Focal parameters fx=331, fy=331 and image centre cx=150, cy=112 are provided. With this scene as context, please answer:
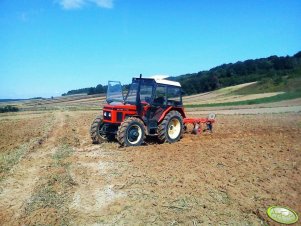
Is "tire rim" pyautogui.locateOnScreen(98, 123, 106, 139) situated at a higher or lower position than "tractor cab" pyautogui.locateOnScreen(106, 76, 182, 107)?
lower

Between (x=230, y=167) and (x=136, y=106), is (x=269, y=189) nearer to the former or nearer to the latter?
(x=230, y=167)

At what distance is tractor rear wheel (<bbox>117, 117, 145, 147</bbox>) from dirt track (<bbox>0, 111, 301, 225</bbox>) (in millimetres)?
399

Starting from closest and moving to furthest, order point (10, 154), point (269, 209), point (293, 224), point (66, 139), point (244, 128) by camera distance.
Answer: point (293, 224)
point (269, 209)
point (10, 154)
point (66, 139)
point (244, 128)

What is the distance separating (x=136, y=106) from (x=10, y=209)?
232 inches

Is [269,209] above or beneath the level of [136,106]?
beneath

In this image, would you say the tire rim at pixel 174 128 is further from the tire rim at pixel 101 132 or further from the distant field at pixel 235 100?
the distant field at pixel 235 100

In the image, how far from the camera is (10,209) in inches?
222

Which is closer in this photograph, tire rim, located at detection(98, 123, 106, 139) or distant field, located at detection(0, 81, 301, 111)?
tire rim, located at detection(98, 123, 106, 139)

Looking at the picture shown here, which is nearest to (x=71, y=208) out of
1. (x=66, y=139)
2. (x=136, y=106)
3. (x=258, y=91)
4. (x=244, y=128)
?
(x=136, y=106)

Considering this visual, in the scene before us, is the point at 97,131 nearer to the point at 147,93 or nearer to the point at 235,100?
the point at 147,93
